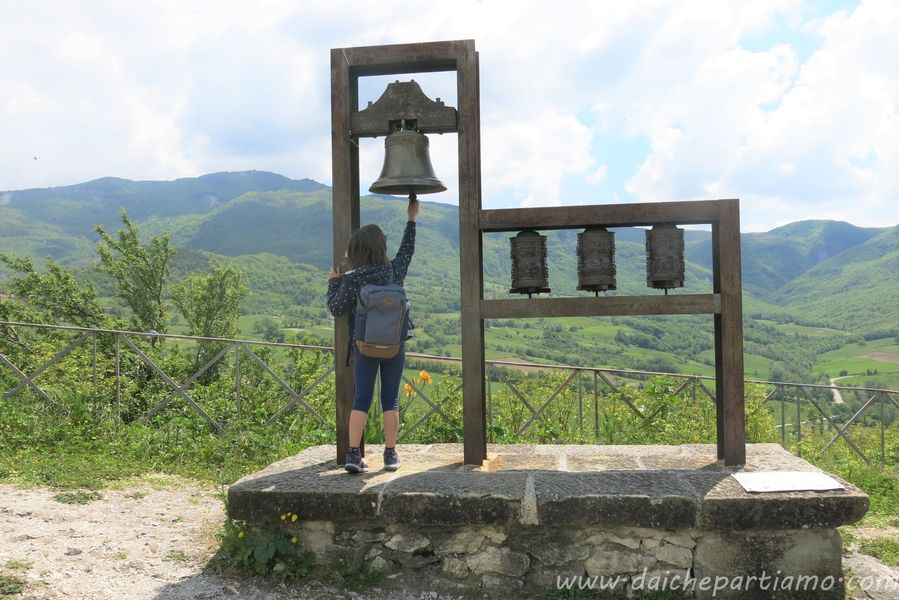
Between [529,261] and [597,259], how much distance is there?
48 centimetres

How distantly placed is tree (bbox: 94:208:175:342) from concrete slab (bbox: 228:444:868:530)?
25.4 m

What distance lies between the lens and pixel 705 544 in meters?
4.44

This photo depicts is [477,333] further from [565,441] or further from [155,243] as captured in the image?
[155,243]

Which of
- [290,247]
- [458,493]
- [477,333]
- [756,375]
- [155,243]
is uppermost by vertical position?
[290,247]

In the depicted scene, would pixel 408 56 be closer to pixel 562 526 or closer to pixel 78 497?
pixel 562 526

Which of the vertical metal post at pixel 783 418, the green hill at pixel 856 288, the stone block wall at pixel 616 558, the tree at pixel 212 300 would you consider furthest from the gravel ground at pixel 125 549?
the green hill at pixel 856 288

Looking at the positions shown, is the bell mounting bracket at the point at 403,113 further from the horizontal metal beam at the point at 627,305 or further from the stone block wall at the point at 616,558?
the stone block wall at the point at 616,558

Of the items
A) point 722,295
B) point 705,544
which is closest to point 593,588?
point 705,544

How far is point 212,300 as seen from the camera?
115 feet

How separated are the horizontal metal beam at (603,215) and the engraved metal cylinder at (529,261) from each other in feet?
0.32

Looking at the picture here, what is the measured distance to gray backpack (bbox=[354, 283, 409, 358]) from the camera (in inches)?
191

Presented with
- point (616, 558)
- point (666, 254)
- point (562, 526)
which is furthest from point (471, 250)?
point (616, 558)

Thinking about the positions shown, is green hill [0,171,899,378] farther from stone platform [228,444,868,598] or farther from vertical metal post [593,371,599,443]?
stone platform [228,444,868,598]

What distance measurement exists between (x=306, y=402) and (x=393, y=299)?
4.85 metres
